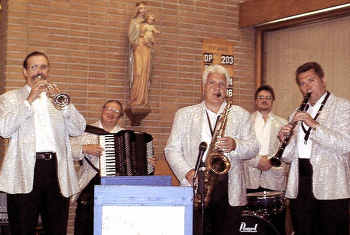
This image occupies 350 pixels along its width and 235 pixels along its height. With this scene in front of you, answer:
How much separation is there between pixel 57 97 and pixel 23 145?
0.41 meters

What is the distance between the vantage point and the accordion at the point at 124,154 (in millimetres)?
4629

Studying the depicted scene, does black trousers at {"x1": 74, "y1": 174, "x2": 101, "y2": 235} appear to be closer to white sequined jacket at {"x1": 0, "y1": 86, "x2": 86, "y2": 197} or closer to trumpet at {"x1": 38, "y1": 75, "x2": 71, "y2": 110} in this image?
white sequined jacket at {"x1": 0, "y1": 86, "x2": 86, "y2": 197}

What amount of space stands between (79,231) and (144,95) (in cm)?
186

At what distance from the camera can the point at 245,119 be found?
3.99 m

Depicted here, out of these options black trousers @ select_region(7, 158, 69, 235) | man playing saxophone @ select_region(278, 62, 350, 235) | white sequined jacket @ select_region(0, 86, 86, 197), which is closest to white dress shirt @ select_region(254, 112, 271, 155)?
man playing saxophone @ select_region(278, 62, 350, 235)

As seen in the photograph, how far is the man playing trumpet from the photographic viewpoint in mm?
3764

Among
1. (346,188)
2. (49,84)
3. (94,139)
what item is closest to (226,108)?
(346,188)

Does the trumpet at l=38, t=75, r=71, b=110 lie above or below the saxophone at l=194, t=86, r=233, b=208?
above

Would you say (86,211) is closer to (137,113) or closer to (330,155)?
(137,113)

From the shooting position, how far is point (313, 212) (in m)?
3.92

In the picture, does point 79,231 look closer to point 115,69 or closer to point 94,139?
point 94,139

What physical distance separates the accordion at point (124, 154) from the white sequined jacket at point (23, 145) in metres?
0.61

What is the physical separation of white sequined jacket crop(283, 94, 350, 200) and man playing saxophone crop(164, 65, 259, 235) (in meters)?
0.40

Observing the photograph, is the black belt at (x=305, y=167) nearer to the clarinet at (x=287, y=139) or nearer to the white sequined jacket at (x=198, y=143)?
the clarinet at (x=287, y=139)
